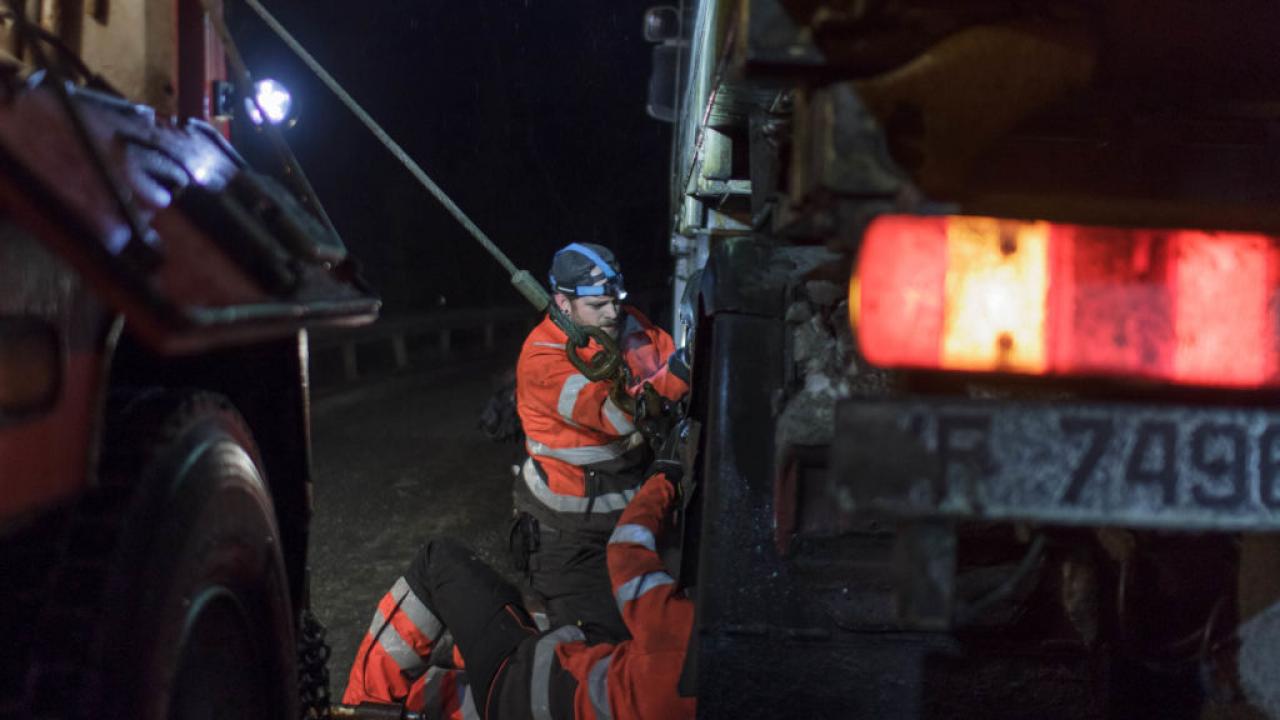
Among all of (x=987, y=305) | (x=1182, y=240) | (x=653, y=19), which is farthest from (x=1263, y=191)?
(x=653, y=19)

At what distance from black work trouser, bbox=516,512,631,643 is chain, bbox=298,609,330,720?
5.39 ft

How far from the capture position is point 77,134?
1.27 meters

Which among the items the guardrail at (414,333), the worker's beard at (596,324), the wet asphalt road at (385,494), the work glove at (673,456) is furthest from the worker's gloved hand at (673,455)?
the guardrail at (414,333)

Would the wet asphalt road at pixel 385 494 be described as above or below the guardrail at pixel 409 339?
above

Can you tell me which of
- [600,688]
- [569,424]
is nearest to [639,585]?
[600,688]

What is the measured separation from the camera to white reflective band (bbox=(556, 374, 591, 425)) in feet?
14.0

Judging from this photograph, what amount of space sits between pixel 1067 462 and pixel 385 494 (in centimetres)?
603

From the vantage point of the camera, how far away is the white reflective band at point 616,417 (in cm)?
427

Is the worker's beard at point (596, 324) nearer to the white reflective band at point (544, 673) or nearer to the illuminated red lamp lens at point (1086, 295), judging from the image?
the white reflective band at point (544, 673)

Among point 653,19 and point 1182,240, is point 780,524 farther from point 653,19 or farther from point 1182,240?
point 653,19

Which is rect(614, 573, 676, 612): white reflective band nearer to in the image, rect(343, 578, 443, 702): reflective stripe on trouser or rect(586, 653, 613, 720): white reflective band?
rect(586, 653, 613, 720): white reflective band

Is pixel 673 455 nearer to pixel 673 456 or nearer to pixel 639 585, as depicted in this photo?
pixel 673 456

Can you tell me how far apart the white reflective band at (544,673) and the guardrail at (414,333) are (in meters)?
7.20

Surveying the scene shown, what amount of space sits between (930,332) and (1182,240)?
0.38m
